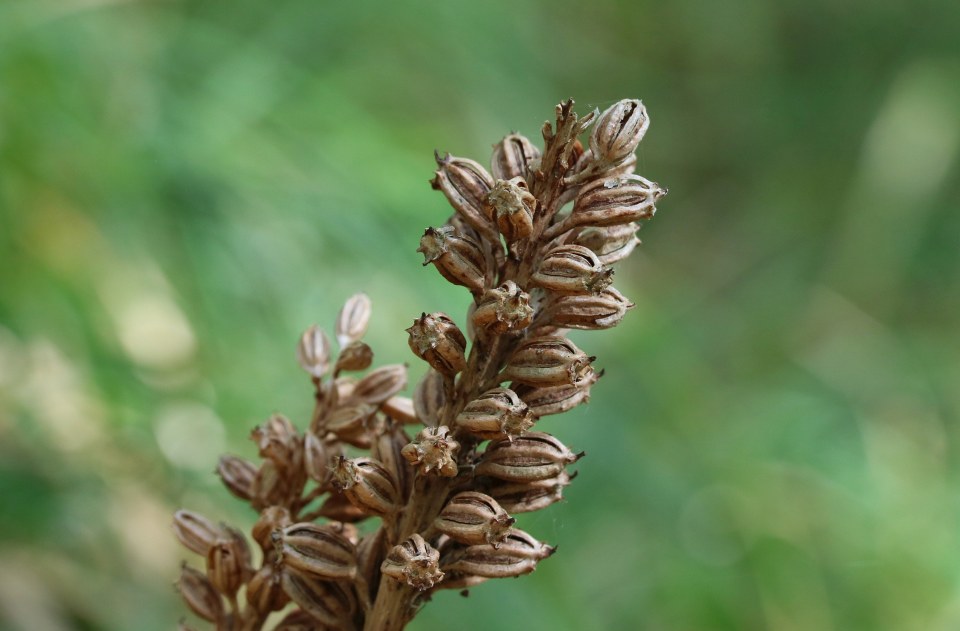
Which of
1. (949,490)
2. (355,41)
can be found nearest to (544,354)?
(949,490)

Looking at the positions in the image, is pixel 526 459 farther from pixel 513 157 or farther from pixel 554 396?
pixel 513 157

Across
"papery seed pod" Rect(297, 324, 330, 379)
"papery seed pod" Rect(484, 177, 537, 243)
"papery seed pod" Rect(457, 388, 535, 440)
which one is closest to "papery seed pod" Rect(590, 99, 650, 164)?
"papery seed pod" Rect(484, 177, 537, 243)

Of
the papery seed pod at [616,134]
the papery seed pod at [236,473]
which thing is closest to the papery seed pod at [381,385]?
the papery seed pod at [236,473]

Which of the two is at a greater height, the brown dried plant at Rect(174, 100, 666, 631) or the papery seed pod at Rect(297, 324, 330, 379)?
the papery seed pod at Rect(297, 324, 330, 379)

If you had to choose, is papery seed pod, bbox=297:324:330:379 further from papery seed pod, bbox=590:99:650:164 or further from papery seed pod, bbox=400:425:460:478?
papery seed pod, bbox=590:99:650:164

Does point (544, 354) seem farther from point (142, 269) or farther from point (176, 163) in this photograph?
point (176, 163)

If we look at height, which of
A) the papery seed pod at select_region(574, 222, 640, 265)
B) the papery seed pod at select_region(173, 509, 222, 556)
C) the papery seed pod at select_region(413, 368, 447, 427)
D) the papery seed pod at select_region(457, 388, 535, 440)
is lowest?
the papery seed pod at select_region(457, 388, 535, 440)
